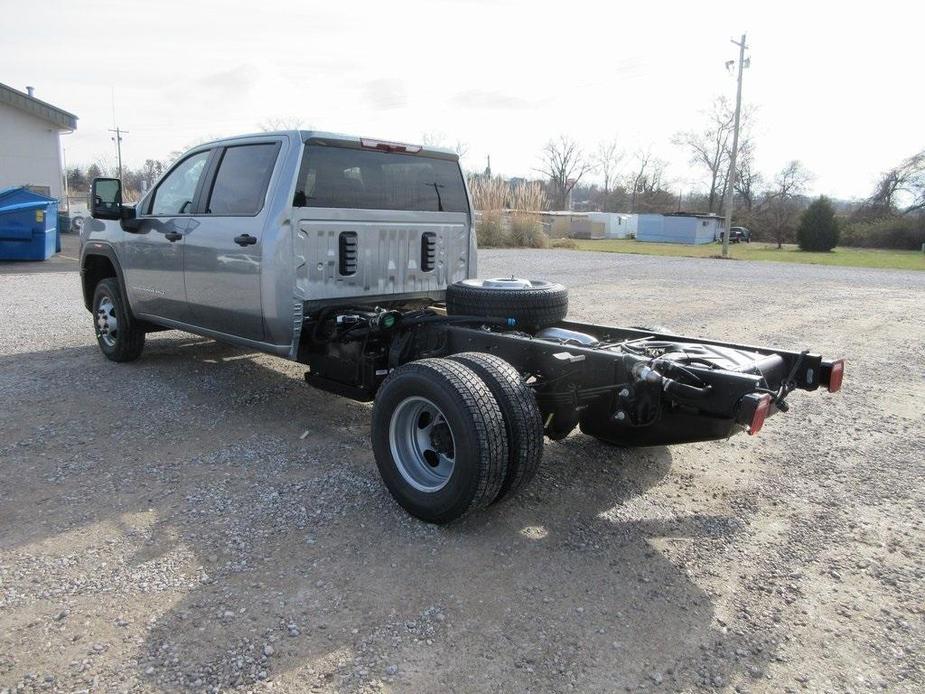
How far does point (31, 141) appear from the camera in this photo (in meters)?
25.9

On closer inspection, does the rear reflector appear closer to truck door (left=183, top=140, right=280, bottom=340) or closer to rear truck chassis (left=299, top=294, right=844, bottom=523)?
truck door (left=183, top=140, right=280, bottom=340)

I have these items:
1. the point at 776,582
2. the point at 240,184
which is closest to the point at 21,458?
the point at 240,184

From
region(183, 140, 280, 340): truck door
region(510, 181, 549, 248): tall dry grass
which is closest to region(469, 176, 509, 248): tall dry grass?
region(510, 181, 549, 248): tall dry grass

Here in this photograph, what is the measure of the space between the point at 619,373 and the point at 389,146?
267 centimetres

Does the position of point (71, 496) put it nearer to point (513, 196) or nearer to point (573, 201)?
point (513, 196)

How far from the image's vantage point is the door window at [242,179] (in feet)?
16.7

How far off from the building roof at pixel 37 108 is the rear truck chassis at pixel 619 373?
1009 inches

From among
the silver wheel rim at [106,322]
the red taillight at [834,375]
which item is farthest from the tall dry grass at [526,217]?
the red taillight at [834,375]

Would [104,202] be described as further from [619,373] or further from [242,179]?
[619,373]

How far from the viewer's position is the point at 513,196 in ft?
95.3

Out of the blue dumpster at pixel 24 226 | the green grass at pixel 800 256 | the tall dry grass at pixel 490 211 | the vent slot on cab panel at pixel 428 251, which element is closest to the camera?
the vent slot on cab panel at pixel 428 251

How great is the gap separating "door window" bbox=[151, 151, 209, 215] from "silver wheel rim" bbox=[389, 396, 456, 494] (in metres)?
3.02

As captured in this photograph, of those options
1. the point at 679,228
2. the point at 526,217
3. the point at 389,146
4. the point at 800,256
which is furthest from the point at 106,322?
the point at 679,228

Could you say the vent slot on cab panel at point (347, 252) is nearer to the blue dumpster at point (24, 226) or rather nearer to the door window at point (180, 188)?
the door window at point (180, 188)
